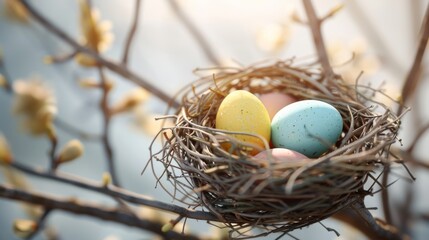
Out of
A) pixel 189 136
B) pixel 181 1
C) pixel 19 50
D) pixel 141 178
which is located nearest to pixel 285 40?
pixel 181 1

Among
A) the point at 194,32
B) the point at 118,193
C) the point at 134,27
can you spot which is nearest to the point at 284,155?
the point at 118,193

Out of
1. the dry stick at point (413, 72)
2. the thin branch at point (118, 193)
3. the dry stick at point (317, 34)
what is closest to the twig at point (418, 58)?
the dry stick at point (413, 72)

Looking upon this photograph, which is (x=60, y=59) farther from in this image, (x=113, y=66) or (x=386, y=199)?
(x=386, y=199)

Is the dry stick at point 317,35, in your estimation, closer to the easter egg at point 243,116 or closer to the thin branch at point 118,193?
the easter egg at point 243,116

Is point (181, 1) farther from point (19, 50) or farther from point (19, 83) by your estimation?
Answer: point (19, 50)

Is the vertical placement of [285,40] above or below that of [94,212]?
above
